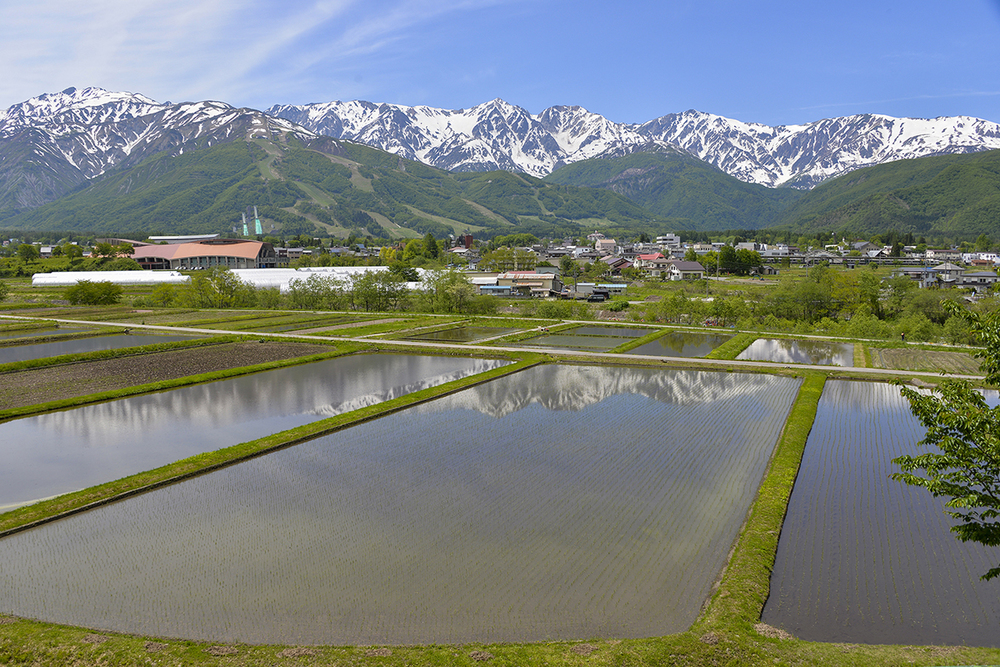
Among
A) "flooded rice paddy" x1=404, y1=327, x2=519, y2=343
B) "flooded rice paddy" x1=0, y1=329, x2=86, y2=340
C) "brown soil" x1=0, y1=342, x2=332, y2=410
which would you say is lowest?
"flooded rice paddy" x1=404, y1=327, x2=519, y2=343

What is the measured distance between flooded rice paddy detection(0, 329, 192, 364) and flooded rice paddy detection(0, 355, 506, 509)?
12.1 m

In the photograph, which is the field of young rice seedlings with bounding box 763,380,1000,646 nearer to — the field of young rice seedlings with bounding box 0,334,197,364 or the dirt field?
the dirt field

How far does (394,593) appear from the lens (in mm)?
8945

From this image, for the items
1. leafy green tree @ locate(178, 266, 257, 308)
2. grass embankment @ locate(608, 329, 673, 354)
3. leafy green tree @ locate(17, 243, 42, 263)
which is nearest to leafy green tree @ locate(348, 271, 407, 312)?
leafy green tree @ locate(178, 266, 257, 308)

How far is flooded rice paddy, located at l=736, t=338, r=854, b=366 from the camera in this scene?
2939 cm

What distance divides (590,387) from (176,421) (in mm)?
14750

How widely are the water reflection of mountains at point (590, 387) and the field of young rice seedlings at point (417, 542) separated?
3279 millimetres

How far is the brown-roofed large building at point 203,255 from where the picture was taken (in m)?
92.9

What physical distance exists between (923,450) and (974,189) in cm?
21877

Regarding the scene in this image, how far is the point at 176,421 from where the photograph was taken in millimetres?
18328

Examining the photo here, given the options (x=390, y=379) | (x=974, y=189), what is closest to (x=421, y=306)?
(x=390, y=379)

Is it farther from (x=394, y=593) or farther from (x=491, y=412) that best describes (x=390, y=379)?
(x=394, y=593)

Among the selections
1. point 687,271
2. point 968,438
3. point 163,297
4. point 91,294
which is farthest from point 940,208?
point 968,438

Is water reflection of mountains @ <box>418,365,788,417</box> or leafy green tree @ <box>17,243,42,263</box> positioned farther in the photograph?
leafy green tree @ <box>17,243,42,263</box>
